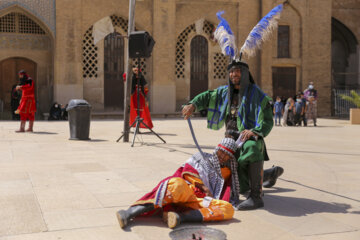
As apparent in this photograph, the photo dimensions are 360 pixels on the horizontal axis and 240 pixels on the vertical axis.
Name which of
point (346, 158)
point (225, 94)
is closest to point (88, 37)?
point (346, 158)

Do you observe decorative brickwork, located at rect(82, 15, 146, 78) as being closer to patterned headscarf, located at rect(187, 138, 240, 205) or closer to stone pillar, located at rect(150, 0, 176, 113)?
stone pillar, located at rect(150, 0, 176, 113)

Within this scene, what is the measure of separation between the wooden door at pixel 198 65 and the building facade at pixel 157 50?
0.15ft

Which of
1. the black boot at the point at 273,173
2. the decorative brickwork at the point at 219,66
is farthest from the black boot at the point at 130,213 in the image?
the decorative brickwork at the point at 219,66

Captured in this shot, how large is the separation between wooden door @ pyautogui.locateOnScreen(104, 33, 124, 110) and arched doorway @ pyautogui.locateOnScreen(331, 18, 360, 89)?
36.7ft

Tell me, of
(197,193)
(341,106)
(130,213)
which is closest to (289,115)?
(341,106)

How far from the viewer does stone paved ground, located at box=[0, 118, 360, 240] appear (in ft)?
10.8

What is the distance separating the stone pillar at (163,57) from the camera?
749 inches

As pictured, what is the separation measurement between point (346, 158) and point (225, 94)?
3695mm

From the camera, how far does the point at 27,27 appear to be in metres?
18.3

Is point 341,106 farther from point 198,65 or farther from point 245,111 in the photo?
point 245,111

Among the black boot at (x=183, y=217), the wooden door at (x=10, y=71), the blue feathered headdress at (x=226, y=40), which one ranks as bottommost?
the black boot at (x=183, y=217)

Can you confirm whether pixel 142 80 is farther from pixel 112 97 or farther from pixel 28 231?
pixel 112 97

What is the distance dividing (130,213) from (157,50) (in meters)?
16.0

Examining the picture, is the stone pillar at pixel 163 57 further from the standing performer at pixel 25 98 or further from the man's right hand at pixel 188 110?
the man's right hand at pixel 188 110
